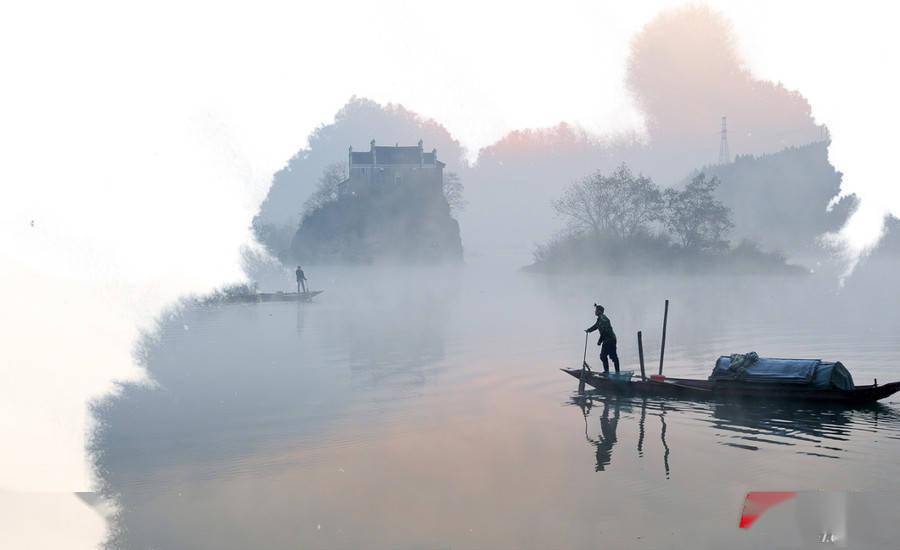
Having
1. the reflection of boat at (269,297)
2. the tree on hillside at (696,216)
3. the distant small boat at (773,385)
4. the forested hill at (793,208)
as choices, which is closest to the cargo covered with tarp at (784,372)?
the distant small boat at (773,385)

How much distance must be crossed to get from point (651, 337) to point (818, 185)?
153 meters

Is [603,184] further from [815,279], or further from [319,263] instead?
[319,263]

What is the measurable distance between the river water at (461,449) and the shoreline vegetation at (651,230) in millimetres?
74568

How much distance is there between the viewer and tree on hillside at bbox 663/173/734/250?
123438 mm

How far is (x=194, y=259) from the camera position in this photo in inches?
4680

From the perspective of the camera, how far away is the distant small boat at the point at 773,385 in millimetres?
28688

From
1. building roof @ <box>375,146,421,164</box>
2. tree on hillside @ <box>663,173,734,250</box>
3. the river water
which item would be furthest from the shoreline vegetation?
the river water

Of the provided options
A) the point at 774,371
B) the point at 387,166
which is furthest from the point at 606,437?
the point at 387,166

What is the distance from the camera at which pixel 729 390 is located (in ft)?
100

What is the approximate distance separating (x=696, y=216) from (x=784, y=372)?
97.4 m

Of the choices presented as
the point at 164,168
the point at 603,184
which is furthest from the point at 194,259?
the point at 603,184

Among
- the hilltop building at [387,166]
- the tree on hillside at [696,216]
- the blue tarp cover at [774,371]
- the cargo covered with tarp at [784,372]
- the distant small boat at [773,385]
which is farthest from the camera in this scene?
the hilltop building at [387,166]

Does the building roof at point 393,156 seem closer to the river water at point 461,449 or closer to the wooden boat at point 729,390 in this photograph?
the river water at point 461,449

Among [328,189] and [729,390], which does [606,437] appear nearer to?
[729,390]
